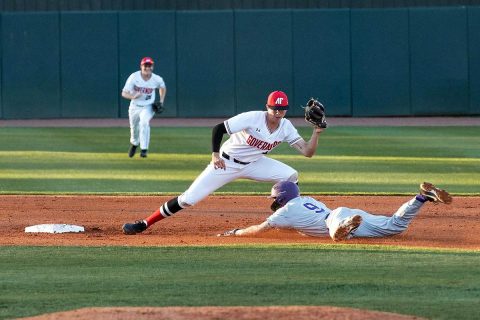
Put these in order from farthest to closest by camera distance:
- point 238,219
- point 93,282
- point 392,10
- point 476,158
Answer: point 392,10 < point 476,158 < point 238,219 < point 93,282

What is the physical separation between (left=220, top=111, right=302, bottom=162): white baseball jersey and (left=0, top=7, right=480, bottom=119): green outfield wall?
18.2 m

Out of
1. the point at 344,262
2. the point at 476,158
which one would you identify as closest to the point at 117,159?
the point at 476,158

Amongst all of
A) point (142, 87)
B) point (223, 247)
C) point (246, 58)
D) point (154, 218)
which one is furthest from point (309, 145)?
point (246, 58)

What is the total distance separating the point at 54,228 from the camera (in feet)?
41.9

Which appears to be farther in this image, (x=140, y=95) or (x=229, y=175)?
(x=140, y=95)

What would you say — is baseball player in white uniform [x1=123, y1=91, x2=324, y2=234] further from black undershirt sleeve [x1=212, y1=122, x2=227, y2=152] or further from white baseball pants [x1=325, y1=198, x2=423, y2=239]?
white baseball pants [x1=325, y1=198, x2=423, y2=239]

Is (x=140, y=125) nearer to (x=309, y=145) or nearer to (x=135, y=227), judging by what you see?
(x=135, y=227)

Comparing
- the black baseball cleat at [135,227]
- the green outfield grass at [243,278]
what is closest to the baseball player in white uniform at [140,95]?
the black baseball cleat at [135,227]

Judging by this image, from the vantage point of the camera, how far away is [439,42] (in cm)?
3047

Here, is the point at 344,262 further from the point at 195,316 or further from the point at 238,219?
the point at 238,219

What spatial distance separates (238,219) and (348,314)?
6.32 meters

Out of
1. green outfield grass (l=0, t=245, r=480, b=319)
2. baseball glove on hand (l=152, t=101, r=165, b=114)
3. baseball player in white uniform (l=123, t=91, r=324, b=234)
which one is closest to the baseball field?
green outfield grass (l=0, t=245, r=480, b=319)

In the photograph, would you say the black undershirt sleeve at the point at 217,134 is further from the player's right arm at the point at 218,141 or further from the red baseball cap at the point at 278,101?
the red baseball cap at the point at 278,101

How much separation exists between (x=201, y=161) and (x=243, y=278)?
1158cm
